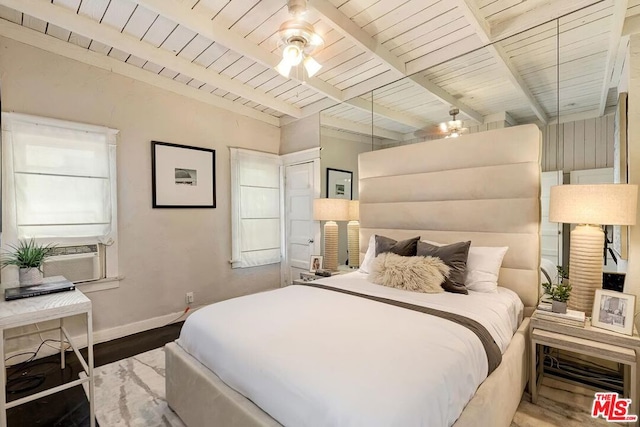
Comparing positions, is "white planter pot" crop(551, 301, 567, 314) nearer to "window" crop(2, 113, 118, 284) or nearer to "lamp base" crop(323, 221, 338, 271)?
"lamp base" crop(323, 221, 338, 271)

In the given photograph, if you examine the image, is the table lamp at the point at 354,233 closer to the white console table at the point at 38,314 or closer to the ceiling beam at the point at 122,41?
the ceiling beam at the point at 122,41

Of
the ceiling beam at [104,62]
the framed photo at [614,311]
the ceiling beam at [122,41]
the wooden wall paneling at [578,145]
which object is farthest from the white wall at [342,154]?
the framed photo at [614,311]

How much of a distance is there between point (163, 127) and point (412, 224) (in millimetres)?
2992

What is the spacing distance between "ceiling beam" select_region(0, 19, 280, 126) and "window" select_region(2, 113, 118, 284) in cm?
64

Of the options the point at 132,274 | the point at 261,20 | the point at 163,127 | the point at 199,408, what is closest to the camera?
the point at 199,408

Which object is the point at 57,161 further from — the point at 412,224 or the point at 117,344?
the point at 412,224

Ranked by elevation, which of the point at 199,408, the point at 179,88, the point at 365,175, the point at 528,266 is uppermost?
the point at 179,88

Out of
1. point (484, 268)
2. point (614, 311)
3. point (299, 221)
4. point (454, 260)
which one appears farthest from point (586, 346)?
point (299, 221)

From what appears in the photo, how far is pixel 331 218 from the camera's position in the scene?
364 centimetres

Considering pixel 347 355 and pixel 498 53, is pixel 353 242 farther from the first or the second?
pixel 347 355

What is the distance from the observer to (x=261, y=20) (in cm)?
233

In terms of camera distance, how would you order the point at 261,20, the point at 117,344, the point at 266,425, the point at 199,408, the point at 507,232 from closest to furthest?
1. the point at 266,425
2. the point at 199,408
3. the point at 261,20
4. the point at 507,232
5. the point at 117,344

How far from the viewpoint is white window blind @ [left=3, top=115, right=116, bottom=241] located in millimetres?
2553

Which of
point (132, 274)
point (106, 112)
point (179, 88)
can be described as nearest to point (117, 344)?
point (132, 274)
